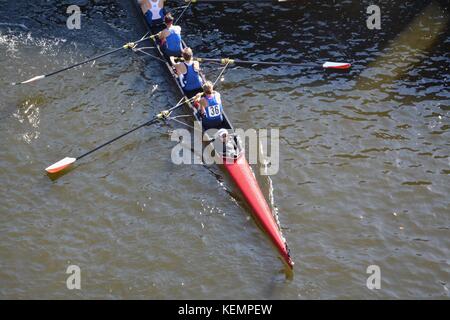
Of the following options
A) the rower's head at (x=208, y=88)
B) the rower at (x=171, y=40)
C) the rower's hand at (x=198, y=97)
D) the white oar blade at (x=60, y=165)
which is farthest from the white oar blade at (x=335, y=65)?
the white oar blade at (x=60, y=165)

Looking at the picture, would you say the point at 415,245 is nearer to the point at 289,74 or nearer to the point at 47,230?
the point at 289,74

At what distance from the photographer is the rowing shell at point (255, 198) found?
13.4 metres

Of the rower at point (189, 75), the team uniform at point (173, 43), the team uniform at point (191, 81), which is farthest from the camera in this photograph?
the team uniform at point (173, 43)

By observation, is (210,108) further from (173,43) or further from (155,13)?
(155,13)

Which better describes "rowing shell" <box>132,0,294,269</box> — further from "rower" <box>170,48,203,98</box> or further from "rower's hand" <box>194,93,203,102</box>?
"rower" <box>170,48,203,98</box>

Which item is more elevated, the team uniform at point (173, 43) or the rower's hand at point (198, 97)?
the team uniform at point (173, 43)

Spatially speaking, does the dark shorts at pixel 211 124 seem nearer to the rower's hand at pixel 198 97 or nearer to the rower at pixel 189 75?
the rower's hand at pixel 198 97

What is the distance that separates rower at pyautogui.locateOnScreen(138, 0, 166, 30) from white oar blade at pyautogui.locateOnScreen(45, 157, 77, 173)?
7649mm

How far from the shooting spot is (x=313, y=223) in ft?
47.5

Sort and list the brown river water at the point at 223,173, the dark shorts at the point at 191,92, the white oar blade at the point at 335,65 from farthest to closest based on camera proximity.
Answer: the white oar blade at the point at 335,65 < the dark shorts at the point at 191,92 < the brown river water at the point at 223,173

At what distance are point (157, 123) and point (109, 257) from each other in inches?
216

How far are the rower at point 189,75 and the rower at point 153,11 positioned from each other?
4.02 meters

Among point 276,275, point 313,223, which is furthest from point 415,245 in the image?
point 276,275

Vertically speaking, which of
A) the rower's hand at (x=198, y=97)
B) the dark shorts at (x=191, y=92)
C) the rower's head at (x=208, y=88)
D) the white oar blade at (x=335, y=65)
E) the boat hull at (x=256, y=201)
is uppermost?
the white oar blade at (x=335, y=65)
